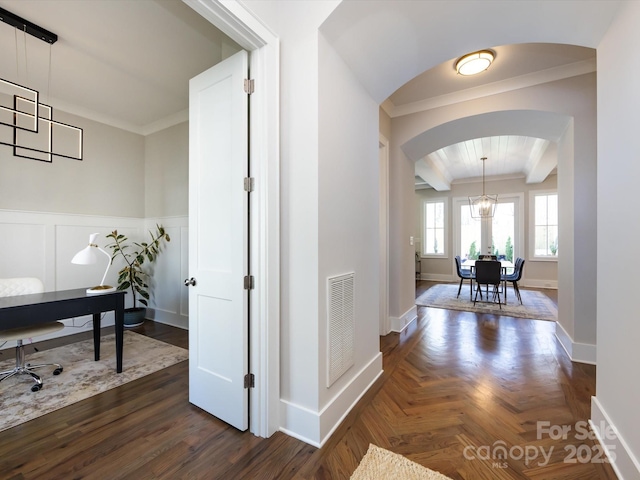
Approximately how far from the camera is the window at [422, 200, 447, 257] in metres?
8.63

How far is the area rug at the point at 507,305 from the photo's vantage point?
15.1ft

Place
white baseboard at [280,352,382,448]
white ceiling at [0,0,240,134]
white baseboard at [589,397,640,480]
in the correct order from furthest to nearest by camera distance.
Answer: white ceiling at [0,0,240,134], white baseboard at [280,352,382,448], white baseboard at [589,397,640,480]

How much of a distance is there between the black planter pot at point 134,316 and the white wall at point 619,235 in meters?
4.97

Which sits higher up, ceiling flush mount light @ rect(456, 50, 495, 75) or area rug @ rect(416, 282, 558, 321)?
ceiling flush mount light @ rect(456, 50, 495, 75)

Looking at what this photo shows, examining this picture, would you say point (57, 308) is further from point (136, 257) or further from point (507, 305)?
point (507, 305)

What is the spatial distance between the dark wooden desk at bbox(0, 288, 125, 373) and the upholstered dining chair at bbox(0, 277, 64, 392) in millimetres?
232

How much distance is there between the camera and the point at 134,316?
4.02m

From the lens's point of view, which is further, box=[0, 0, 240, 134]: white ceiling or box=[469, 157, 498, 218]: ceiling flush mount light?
box=[469, 157, 498, 218]: ceiling flush mount light

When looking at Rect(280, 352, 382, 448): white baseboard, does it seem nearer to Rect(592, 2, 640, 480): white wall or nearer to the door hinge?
Rect(592, 2, 640, 480): white wall

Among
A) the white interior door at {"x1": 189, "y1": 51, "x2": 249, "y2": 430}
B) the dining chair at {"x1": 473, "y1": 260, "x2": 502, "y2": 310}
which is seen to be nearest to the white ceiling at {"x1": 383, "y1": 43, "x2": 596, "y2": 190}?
the dining chair at {"x1": 473, "y1": 260, "x2": 502, "y2": 310}

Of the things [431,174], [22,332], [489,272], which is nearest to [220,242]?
[22,332]

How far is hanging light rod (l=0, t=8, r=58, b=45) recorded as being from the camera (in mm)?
2154

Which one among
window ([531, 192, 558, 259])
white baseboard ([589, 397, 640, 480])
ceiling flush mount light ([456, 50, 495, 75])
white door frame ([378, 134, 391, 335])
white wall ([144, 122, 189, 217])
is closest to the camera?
white baseboard ([589, 397, 640, 480])

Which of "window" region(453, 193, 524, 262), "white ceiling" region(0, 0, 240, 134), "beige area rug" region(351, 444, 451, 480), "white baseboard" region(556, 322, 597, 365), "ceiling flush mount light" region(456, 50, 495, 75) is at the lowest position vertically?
"beige area rug" region(351, 444, 451, 480)
